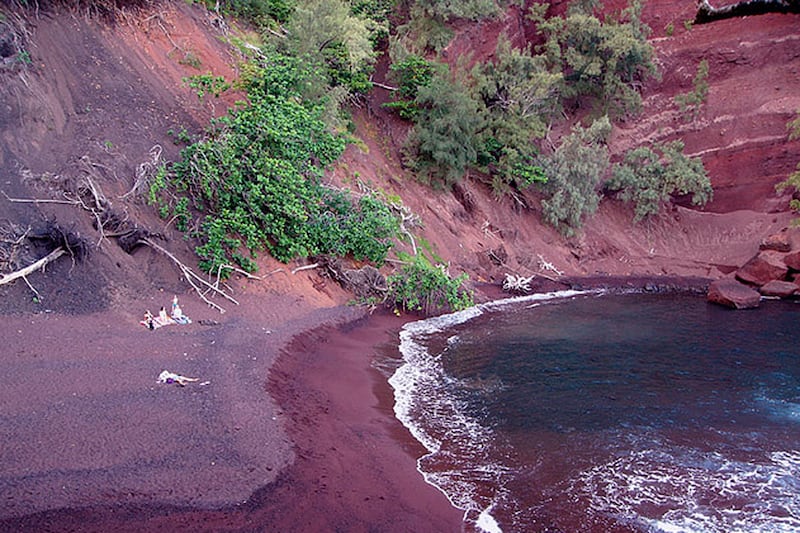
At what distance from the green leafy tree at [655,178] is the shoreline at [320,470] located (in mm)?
21707

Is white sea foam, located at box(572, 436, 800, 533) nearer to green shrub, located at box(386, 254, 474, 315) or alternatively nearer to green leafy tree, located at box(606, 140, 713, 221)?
green shrub, located at box(386, 254, 474, 315)

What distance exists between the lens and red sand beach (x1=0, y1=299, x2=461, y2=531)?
249 inches

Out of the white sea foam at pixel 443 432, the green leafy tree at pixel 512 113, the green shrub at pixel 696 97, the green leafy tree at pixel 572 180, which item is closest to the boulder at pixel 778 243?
the green leafy tree at pixel 572 180

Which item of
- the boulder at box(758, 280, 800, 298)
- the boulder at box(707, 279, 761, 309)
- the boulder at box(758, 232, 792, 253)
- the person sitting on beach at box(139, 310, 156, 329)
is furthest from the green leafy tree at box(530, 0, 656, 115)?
the person sitting on beach at box(139, 310, 156, 329)

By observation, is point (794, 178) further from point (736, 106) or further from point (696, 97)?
point (696, 97)

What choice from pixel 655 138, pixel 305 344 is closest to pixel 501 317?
pixel 305 344

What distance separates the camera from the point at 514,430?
9805mm

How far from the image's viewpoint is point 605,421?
10.4 meters

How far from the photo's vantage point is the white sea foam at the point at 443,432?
25.3ft

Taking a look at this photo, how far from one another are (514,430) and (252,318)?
665 cm

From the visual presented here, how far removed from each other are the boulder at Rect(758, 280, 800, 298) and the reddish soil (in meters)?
2.64

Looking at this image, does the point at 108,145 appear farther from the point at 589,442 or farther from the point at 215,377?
the point at 589,442

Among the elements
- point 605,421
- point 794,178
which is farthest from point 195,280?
point 794,178

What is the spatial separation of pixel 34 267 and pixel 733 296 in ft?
73.7
